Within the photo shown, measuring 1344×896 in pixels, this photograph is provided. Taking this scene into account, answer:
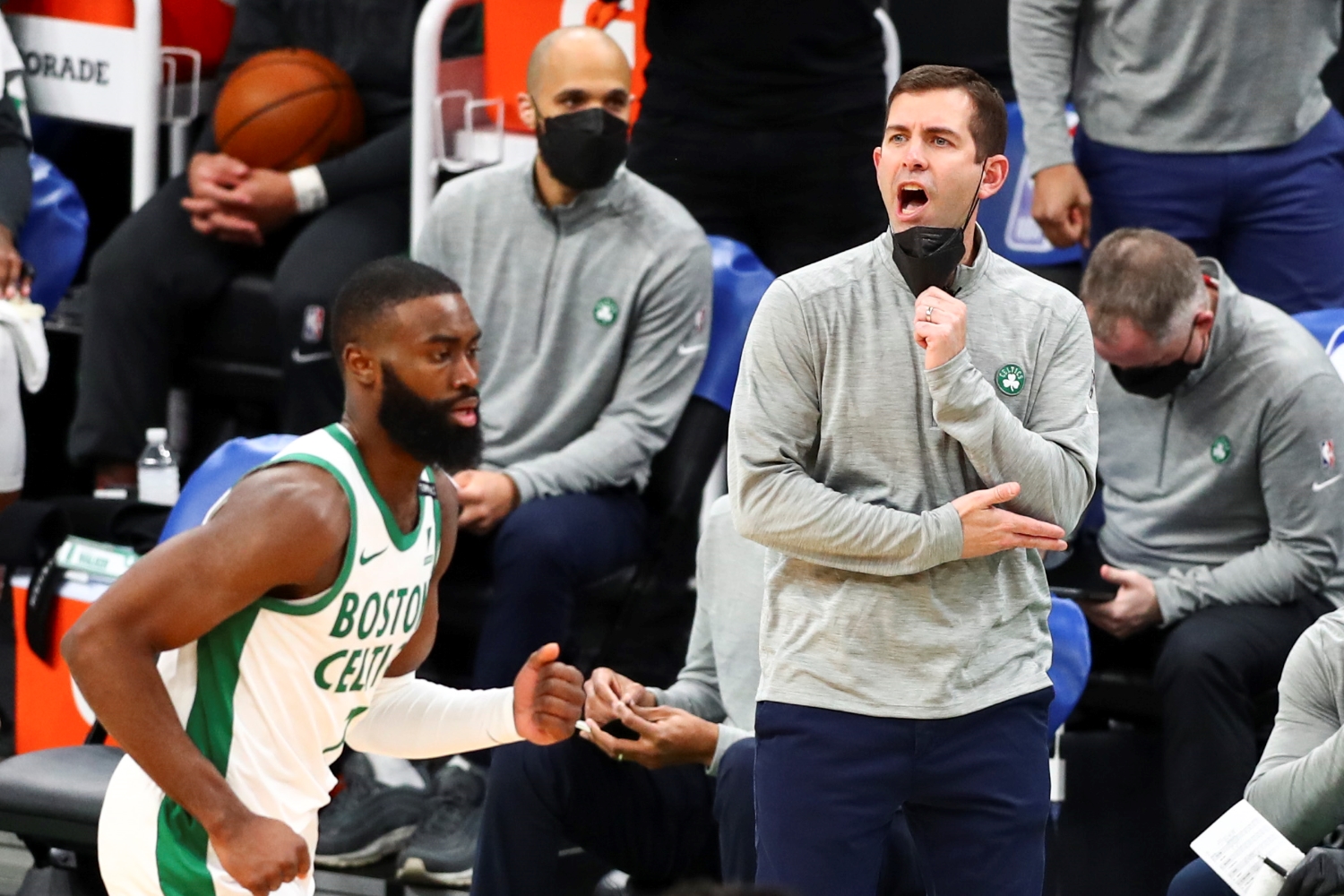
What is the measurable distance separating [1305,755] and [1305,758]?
0.05m

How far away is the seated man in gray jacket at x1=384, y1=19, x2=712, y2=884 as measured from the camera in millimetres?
4492

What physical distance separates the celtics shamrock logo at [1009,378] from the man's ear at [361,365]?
91cm

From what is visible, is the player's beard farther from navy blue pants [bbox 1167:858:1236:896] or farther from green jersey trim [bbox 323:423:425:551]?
navy blue pants [bbox 1167:858:1236:896]

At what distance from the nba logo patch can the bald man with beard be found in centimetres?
53

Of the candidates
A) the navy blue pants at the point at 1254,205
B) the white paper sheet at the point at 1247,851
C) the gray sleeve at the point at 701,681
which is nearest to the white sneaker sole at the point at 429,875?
the gray sleeve at the point at 701,681

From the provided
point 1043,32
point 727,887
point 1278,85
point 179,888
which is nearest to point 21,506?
point 179,888

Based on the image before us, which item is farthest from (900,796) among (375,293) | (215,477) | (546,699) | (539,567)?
(215,477)

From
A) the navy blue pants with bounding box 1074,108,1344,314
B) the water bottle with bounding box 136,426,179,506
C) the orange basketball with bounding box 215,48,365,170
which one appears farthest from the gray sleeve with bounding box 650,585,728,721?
the orange basketball with bounding box 215,48,365,170

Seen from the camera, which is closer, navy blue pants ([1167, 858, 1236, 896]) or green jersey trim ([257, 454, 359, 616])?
green jersey trim ([257, 454, 359, 616])

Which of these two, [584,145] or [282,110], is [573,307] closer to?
[584,145]

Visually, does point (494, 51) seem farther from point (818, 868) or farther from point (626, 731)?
point (818, 868)

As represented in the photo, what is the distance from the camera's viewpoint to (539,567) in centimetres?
426

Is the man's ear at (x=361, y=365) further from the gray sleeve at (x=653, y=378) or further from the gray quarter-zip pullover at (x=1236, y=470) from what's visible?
the gray quarter-zip pullover at (x=1236, y=470)

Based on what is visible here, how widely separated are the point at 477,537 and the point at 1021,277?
1.90 metres
